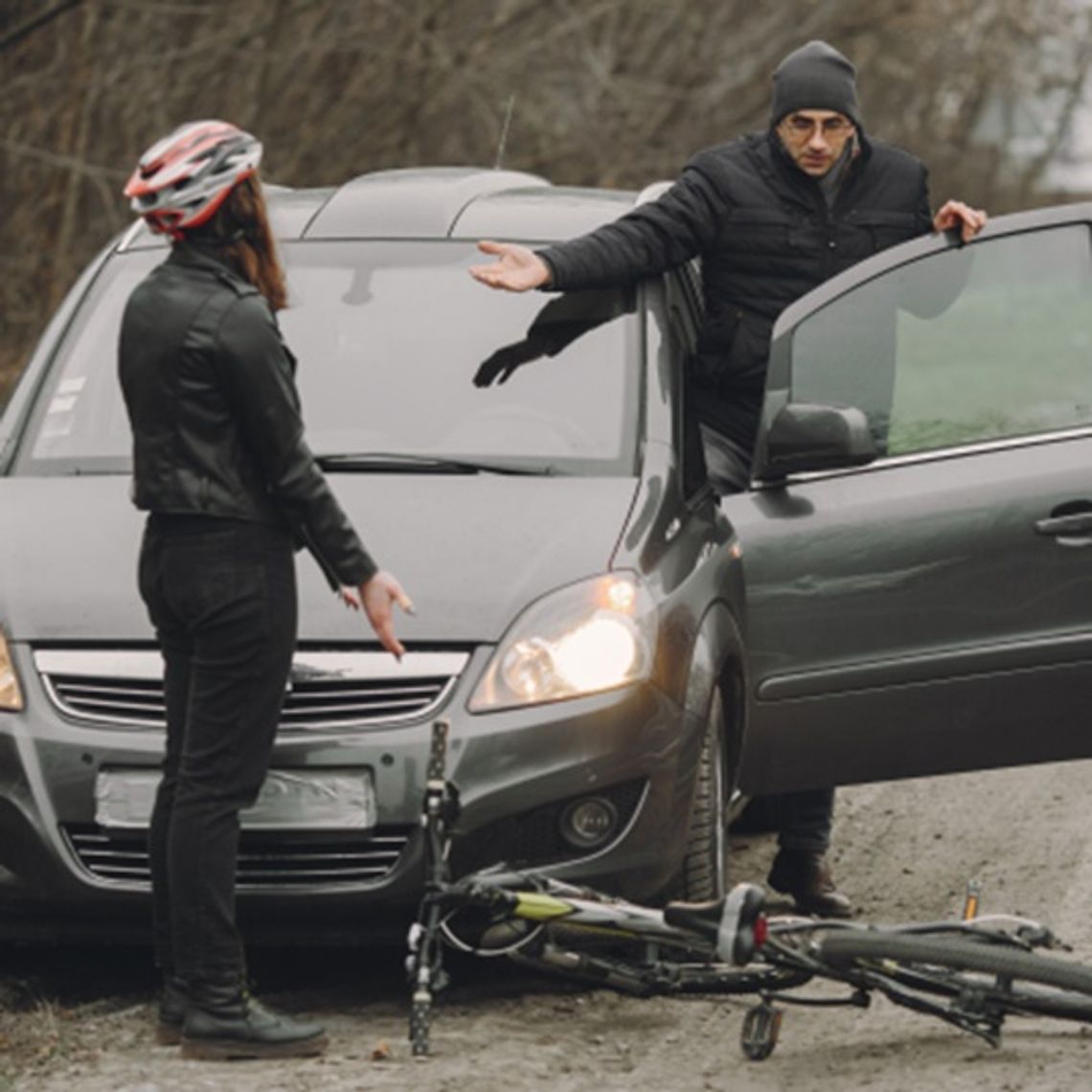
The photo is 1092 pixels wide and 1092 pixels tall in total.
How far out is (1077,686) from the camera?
698 cm

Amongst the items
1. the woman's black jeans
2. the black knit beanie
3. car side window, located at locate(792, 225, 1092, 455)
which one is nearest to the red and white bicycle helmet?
the woman's black jeans

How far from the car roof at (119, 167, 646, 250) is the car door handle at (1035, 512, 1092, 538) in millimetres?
1385

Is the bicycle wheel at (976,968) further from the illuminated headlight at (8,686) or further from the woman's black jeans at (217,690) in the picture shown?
the illuminated headlight at (8,686)

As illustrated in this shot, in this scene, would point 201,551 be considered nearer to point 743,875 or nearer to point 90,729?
point 90,729

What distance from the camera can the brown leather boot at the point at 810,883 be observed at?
7.42 metres

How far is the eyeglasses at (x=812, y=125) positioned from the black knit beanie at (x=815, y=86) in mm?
23

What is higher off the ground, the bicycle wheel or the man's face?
the man's face

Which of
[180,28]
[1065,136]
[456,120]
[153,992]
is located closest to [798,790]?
Answer: [153,992]

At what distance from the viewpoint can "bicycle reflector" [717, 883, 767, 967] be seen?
5.41m

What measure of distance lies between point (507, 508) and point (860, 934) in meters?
1.37

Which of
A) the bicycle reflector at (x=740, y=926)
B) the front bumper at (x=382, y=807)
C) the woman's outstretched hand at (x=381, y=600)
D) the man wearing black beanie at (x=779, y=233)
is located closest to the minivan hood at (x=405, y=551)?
the front bumper at (x=382, y=807)

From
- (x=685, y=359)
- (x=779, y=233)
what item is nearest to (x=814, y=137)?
(x=779, y=233)

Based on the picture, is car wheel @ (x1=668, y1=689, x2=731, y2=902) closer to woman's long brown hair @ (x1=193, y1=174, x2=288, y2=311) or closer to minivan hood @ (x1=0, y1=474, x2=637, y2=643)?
minivan hood @ (x1=0, y1=474, x2=637, y2=643)

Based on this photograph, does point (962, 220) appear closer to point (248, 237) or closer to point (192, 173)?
point (248, 237)
